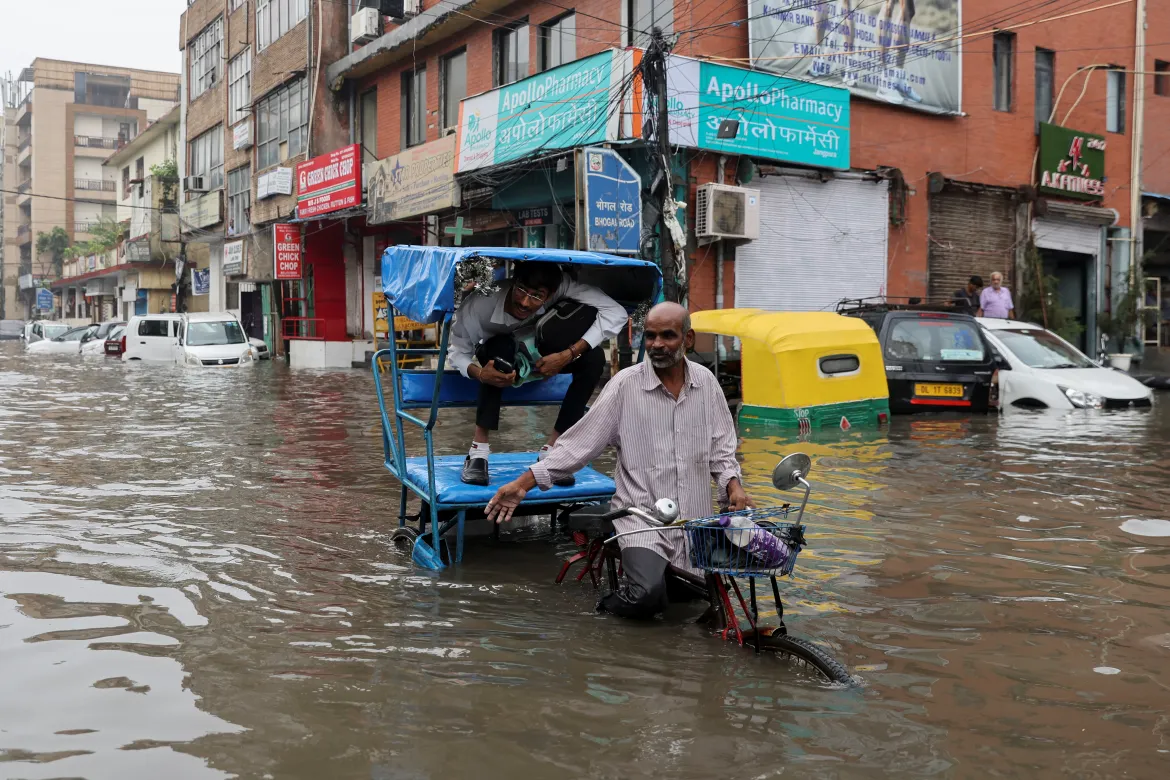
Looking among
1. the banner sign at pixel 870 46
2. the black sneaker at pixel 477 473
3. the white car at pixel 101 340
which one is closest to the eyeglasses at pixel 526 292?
the black sneaker at pixel 477 473

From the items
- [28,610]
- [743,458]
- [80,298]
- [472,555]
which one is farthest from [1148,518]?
[80,298]

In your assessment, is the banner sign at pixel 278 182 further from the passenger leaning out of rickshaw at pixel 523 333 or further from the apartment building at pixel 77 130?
the apartment building at pixel 77 130

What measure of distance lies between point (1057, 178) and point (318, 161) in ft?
57.3

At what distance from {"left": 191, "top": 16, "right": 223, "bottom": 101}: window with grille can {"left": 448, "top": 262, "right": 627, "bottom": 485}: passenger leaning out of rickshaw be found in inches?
1391

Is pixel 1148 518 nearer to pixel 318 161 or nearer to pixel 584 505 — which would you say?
pixel 584 505

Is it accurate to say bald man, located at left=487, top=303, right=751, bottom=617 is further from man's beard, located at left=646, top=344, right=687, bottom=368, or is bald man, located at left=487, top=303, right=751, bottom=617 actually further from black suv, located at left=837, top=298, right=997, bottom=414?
black suv, located at left=837, top=298, right=997, bottom=414

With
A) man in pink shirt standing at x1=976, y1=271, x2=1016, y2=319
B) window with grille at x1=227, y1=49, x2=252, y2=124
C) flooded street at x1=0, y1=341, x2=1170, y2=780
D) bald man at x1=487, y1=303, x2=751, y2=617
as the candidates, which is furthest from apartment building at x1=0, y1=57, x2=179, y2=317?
bald man at x1=487, y1=303, x2=751, y2=617

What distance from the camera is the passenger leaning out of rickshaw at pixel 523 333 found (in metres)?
6.07

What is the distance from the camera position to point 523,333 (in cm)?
633

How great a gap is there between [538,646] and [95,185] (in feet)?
272

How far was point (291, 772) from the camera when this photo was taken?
3252 mm

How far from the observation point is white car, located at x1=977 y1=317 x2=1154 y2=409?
1407 cm

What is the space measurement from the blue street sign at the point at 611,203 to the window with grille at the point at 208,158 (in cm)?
2507

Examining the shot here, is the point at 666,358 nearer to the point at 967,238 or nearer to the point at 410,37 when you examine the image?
the point at 967,238
